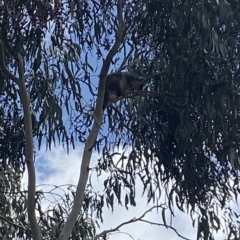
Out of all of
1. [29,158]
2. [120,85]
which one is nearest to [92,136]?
[29,158]

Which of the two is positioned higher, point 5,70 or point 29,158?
point 5,70

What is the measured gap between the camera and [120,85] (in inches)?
265

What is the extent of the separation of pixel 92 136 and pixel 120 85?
0.95 m

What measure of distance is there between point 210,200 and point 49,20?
2.38 meters

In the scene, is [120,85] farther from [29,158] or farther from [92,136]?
[29,158]

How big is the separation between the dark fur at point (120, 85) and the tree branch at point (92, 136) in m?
0.45

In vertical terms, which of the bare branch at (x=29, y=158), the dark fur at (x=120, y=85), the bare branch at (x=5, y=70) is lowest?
the bare branch at (x=29, y=158)

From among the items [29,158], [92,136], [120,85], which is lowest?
[29,158]

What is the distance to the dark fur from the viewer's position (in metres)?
6.58

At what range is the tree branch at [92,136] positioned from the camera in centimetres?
569

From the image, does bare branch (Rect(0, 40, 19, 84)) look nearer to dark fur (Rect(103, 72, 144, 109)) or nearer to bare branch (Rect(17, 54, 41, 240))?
bare branch (Rect(17, 54, 41, 240))

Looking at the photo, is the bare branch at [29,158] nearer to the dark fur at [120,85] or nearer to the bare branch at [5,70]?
the bare branch at [5,70]

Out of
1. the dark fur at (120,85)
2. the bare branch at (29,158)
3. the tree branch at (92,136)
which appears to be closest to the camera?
the bare branch at (29,158)

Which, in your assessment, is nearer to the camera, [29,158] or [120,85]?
[29,158]
